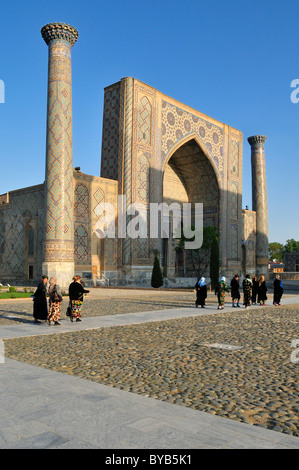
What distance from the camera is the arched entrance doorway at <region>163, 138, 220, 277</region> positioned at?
34.7 meters

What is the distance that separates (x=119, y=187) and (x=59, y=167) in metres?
6.97

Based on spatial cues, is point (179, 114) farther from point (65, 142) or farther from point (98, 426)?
point (98, 426)

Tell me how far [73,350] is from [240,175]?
33136 mm

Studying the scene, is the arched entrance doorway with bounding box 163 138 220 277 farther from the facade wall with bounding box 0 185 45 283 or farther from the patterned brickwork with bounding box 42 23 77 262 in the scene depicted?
the patterned brickwork with bounding box 42 23 77 262

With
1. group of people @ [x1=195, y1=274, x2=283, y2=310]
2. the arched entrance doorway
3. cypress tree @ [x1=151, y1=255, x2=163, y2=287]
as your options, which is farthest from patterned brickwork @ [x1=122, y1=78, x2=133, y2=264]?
group of people @ [x1=195, y1=274, x2=283, y2=310]

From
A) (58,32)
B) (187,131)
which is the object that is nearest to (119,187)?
(187,131)

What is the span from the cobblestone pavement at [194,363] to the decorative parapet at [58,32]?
694 inches

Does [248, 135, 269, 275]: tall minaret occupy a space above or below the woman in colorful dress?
above

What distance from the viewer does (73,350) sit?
21.0 feet

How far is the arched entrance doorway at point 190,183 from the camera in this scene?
3472 centimetres

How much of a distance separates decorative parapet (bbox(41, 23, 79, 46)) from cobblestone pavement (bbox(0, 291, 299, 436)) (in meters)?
17.6

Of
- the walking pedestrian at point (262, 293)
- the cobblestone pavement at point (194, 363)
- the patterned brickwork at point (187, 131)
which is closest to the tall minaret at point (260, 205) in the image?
the patterned brickwork at point (187, 131)

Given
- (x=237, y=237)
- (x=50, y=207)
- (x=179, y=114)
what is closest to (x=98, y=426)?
(x=50, y=207)

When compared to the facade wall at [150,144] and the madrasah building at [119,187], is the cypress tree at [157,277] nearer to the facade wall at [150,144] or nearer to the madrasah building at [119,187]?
the madrasah building at [119,187]
